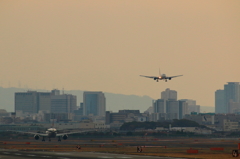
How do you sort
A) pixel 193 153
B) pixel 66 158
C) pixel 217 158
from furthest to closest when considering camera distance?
1. pixel 193 153
2. pixel 217 158
3. pixel 66 158

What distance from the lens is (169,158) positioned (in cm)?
10094

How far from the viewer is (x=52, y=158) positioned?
9919cm

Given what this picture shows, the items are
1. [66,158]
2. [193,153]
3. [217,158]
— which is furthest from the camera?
[193,153]

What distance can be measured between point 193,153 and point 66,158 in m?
36.0

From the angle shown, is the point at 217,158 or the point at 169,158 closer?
the point at 169,158

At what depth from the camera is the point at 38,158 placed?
3947 inches

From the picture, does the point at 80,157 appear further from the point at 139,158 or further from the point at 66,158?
the point at 139,158

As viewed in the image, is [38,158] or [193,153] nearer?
[38,158]

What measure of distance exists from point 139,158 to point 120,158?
3273 millimetres

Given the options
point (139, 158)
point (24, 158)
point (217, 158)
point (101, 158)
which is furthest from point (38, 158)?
point (217, 158)

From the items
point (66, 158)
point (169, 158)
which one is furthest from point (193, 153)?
point (66, 158)

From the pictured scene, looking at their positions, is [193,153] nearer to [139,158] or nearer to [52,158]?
[139,158]

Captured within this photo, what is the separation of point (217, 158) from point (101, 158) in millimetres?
22344

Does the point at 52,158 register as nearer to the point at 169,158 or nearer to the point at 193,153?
the point at 169,158
